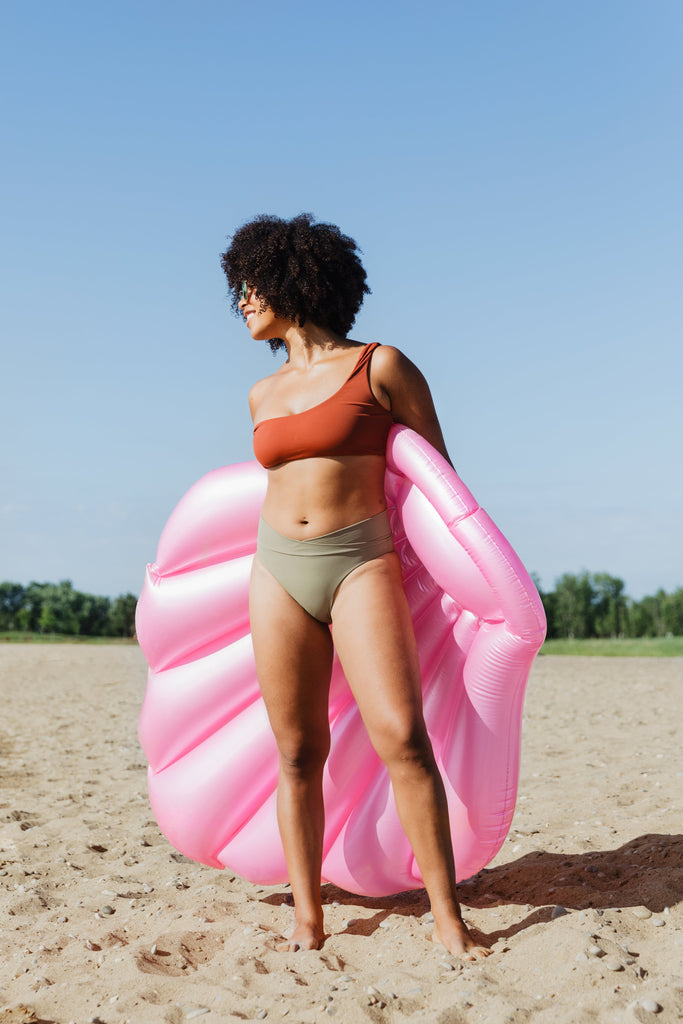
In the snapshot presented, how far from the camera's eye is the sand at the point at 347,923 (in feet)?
7.91

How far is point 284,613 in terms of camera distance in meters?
2.88

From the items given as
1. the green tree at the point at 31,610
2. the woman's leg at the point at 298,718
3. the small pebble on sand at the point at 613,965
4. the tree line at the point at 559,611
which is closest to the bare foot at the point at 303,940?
the woman's leg at the point at 298,718

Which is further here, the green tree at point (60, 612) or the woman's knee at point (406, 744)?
the green tree at point (60, 612)

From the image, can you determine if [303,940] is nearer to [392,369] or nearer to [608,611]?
[392,369]

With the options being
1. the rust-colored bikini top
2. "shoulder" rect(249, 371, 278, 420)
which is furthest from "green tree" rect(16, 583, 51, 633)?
the rust-colored bikini top

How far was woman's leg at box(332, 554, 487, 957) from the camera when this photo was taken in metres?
2.64

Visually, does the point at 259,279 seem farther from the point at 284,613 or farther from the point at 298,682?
the point at 298,682

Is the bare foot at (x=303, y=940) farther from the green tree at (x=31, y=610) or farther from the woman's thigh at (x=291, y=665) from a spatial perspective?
the green tree at (x=31, y=610)

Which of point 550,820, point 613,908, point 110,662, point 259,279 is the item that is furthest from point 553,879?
point 110,662

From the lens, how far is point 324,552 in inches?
109

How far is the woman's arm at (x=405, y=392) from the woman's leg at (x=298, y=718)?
71cm

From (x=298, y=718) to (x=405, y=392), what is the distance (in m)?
1.15

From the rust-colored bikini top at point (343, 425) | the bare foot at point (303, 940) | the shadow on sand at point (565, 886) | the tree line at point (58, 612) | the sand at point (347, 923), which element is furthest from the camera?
the tree line at point (58, 612)

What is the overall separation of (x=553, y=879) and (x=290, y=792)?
131cm
